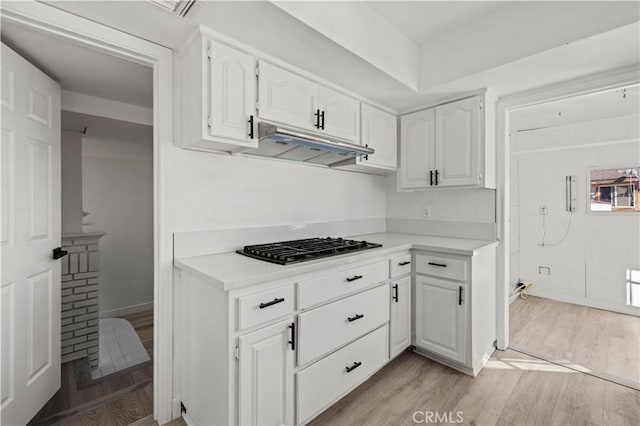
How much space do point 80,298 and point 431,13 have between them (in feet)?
12.0

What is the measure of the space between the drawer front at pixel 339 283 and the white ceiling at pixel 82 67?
1.79 metres

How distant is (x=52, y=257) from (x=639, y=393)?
392 centimetres

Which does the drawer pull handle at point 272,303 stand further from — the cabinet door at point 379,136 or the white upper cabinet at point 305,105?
the cabinet door at point 379,136

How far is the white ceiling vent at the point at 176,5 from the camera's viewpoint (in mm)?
1296

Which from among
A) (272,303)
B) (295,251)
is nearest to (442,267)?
(295,251)

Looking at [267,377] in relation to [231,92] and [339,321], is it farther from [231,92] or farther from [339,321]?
[231,92]

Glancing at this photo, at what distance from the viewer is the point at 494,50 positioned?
196cm

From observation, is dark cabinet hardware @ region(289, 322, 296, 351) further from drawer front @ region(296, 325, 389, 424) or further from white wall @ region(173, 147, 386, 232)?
white wall @ region(173, 147, 386, 232)

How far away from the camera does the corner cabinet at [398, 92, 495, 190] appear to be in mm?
2322

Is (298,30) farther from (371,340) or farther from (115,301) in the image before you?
(115,301)

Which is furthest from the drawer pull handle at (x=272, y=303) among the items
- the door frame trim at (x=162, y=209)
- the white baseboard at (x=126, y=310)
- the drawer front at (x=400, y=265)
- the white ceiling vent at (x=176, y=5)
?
the white baseboard at (x=126, y=310)

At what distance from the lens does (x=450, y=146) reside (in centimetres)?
247

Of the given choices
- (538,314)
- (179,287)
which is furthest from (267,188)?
(538,314)

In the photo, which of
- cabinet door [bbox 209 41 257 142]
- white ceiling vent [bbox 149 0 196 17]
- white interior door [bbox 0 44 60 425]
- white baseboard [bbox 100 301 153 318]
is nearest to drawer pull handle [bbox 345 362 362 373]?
cabinet door [bbox 209 41 257 142]
